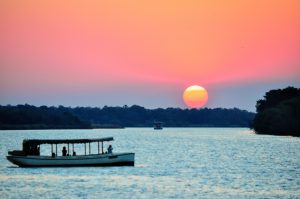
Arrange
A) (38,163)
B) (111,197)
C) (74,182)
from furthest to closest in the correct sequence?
(38,163)
(74,182)
(111,197)

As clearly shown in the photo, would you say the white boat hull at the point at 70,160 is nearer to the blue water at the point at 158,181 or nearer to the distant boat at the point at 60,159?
the distant boat at the point at 60,159

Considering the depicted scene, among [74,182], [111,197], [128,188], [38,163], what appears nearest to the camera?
[111,197]

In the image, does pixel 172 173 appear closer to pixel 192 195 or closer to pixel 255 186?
pixel 255 186

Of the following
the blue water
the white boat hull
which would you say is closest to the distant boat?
the white boat hull

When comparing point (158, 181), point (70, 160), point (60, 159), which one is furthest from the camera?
point (70, 160)

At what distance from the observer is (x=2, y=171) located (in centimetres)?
9556

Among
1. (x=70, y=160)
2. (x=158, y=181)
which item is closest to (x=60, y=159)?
(x=70, y=160)

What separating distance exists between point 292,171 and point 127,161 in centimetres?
2216

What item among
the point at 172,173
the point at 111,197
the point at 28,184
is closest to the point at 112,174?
the point at 172,173

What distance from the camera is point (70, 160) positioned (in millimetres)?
96812

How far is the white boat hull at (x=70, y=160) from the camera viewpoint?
3804 inches

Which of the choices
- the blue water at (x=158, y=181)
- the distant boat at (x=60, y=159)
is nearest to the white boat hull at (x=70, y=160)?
the distant boat at (x=60, y=159)

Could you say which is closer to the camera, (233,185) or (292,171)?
(233,185)

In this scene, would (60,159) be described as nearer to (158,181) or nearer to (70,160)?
(70,160)
